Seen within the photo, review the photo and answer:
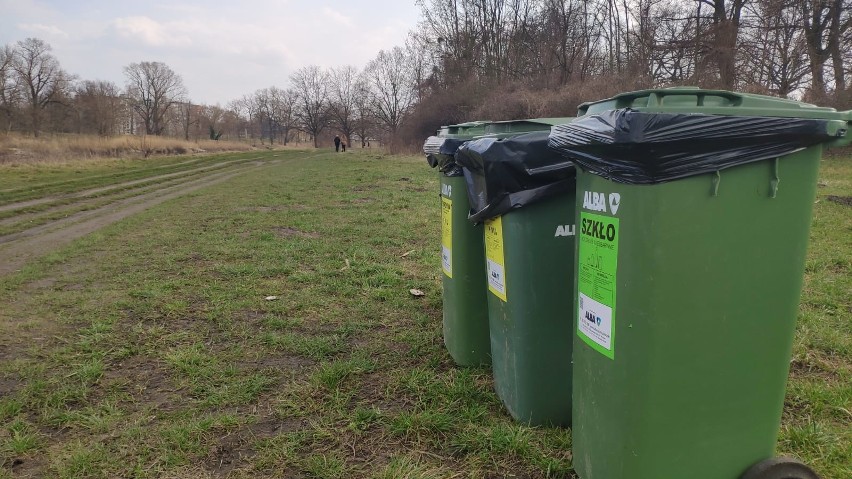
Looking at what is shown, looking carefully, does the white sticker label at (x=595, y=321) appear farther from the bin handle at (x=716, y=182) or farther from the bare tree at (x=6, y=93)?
the bare tree at (x=6, y=93)

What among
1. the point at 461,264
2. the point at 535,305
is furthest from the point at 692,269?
the point at 461,264

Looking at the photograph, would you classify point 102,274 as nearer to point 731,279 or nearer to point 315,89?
point 731,279

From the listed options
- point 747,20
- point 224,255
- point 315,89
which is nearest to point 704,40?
point 747,20

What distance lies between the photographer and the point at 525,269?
229 centimetres

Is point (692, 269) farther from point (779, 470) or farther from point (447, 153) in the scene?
point (447, 153)

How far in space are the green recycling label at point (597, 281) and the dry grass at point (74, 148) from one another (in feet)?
86.9

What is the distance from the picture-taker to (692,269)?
1.59 metres

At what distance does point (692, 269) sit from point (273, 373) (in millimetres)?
2567

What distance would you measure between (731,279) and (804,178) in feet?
1.41

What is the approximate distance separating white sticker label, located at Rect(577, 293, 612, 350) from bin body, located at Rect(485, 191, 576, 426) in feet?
1.31

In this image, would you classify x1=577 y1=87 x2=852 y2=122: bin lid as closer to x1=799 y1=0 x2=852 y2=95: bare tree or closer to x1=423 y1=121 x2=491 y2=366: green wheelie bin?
x1=423 y1=121 x2=491 y2=366: green wheelie bin

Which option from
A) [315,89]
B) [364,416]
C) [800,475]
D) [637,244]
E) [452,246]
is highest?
[315,89]

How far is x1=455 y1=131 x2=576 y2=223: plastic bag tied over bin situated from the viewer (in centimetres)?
221

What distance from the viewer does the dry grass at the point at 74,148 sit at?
938 inches
